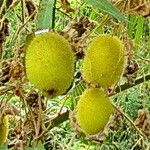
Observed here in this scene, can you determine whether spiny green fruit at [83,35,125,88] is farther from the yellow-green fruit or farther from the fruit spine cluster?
the yellow-green fruit

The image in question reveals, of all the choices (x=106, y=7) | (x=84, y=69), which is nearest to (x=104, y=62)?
(x=84, y=69)

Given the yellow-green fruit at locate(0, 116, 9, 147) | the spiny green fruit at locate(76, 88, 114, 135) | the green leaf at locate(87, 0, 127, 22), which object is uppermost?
the green leaf at locate(87, 0, 127, 22)

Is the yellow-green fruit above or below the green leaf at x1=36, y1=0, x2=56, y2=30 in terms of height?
below

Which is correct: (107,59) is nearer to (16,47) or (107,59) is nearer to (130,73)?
(16,47)

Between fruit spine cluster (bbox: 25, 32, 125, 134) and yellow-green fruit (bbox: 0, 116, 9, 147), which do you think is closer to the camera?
fruit spine cluster (bbox: 25, 32, 125, 134)

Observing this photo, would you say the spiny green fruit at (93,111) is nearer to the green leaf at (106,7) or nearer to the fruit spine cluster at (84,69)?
the fruit spine cluster at (84,69)

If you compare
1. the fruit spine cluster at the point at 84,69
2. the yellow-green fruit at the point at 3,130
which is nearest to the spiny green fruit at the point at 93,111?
the fruit spine cluster at the point at 84,69

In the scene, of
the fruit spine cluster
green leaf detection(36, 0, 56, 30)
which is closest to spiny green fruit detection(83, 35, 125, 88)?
the fruit spine cluster
